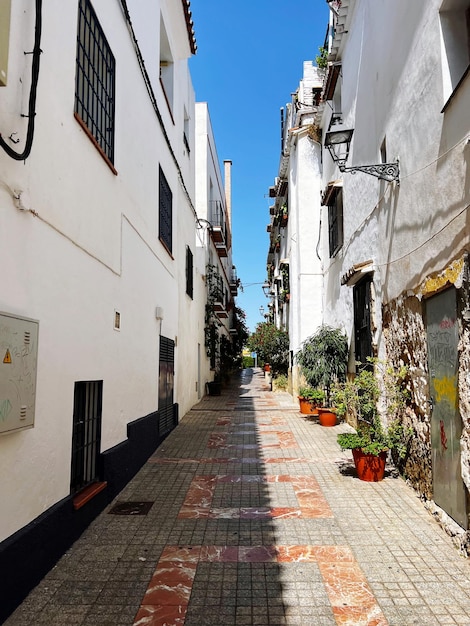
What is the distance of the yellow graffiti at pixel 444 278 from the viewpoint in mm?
4182

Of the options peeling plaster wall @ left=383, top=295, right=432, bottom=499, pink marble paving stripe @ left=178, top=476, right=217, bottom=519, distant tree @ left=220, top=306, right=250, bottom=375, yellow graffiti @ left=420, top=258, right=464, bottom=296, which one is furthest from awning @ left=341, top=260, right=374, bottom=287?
distant tree @ left=220, top=306, right=250, bottom=375

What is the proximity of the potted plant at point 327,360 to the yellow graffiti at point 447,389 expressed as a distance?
5.99 m

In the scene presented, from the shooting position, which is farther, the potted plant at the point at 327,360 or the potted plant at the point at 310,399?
the potted plant at the point at 310,399

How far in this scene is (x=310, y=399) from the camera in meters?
12.1

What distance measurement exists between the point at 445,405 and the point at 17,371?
386 centimetres

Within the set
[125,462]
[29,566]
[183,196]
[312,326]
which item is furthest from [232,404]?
[29,566]

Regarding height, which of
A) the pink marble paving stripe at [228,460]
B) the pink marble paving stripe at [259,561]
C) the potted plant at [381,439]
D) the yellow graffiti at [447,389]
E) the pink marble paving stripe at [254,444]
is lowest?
the pink marble paving stripe at [259,561]

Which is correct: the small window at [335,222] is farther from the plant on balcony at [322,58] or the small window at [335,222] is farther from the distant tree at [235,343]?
the distant tree at [235,343]

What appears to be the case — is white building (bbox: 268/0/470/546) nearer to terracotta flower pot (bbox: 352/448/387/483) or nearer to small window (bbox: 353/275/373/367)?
small window (bbox: 353/275/373/367)

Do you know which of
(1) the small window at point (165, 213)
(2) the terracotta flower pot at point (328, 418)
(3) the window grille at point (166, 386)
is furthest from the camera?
(2) the terracotta flower pot at point (328, 418)

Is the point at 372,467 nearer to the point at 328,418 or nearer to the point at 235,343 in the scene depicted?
the point at 328,418

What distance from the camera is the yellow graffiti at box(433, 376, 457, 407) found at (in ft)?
14.5

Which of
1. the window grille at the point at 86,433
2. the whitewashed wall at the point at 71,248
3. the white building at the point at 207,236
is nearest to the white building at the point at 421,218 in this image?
the whitewashed wall at the point at 71,248

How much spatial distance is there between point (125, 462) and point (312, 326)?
30.8 ft
